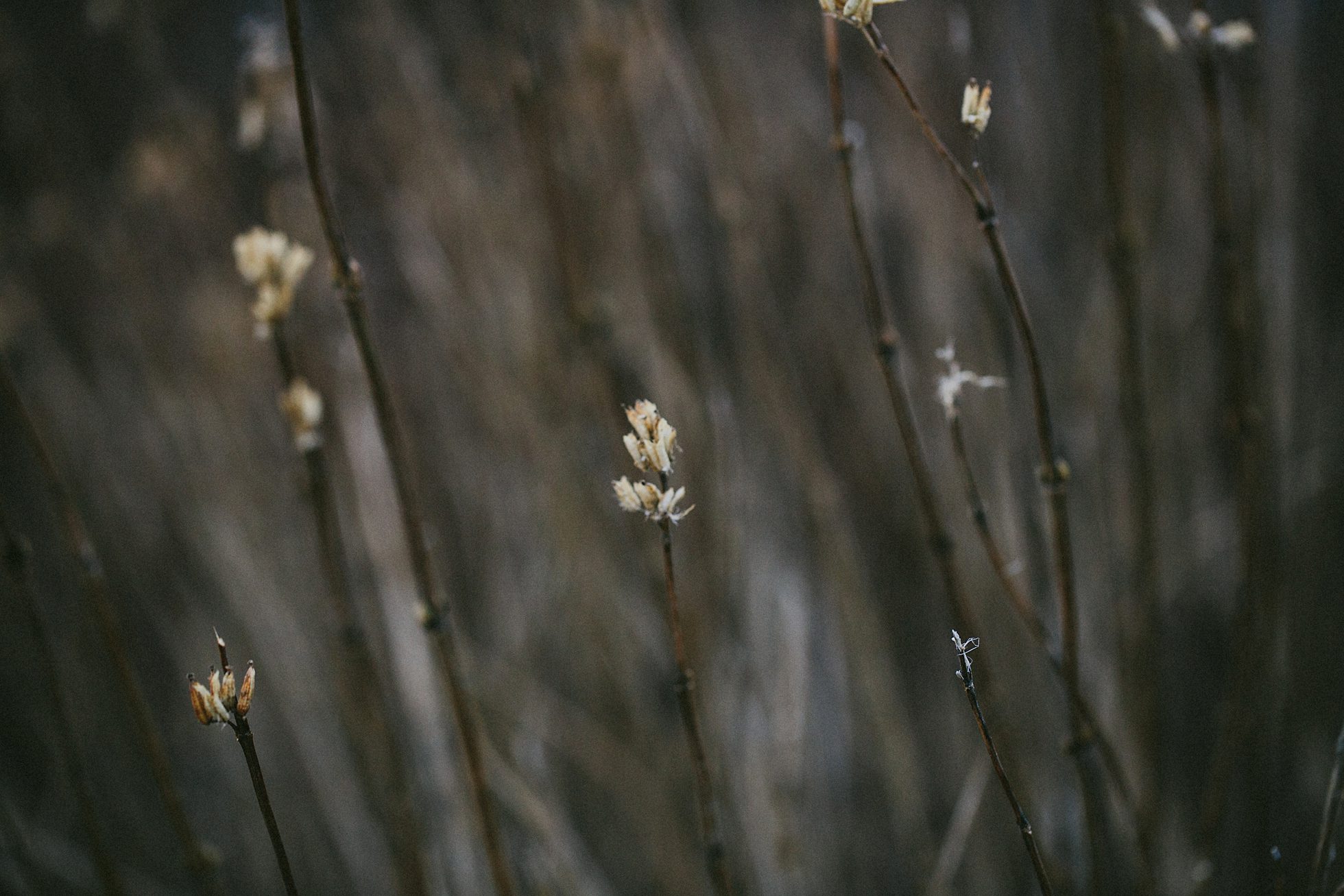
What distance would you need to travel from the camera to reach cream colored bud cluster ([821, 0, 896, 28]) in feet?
1.20

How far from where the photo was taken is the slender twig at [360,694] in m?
0.55

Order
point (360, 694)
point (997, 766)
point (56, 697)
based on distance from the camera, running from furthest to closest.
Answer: point (360, 694), point (56, 697), point (997, 766)

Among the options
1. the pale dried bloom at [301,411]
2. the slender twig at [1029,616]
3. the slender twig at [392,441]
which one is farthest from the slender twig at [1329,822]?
the pale dried bloom at [301,411]

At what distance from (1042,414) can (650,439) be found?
237 millimetres

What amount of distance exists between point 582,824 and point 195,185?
3.29 ft

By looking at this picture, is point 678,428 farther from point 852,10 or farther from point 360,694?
point 852,10

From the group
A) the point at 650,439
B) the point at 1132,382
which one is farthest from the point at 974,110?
the point at 1132,382

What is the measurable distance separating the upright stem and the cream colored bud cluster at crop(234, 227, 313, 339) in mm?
327

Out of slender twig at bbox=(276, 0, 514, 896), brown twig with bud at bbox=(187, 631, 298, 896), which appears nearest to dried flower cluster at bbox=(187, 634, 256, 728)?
brown twig with bud at bbox=(187, 631, 298, 896)

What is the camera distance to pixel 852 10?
0.37 m

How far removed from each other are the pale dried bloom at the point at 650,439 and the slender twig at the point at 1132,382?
435mm

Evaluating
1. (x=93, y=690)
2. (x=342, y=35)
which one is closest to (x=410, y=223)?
(x=342, y=35)

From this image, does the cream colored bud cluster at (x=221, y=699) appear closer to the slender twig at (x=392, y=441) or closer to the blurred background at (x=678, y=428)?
the slender twig at (x=392, y=441)

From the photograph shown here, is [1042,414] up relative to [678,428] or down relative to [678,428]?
down
